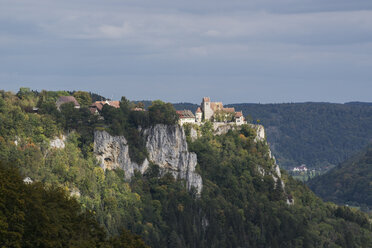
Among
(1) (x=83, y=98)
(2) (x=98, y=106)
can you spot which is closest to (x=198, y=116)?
(2) (x=98, y=106)

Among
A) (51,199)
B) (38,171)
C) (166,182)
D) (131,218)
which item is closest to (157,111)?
(166,182)

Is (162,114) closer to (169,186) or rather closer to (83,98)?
(169,186)

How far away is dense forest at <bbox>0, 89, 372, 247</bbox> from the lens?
133125 mm

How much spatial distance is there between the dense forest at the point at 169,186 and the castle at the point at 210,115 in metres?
3.71

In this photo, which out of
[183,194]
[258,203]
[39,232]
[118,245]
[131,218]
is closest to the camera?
[39,232]

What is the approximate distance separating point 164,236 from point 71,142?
2488cm

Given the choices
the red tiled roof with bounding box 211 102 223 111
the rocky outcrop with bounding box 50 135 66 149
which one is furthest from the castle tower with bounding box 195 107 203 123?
the rocky outcrop with bounding box 50 135 66 149

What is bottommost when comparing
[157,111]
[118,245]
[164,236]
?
[164,236]

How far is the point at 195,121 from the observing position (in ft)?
568

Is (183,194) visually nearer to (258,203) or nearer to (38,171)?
(258,203)

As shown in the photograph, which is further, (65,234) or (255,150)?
(255,150)

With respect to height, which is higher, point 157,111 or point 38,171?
point 157,111

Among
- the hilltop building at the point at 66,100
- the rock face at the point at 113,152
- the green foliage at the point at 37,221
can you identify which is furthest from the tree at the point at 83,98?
the green foliage at the point at 37,221

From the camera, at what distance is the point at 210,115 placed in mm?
176750
